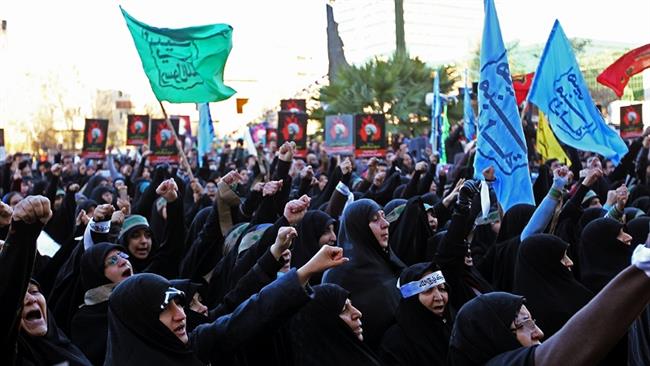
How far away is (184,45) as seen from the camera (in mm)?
9305

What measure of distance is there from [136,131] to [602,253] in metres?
11.9

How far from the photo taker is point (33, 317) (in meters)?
3.72

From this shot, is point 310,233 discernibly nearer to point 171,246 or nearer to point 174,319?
point 171,246

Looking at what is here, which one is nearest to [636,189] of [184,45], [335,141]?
[184,45]

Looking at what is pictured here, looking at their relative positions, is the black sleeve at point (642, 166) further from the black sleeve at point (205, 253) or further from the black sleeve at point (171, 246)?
the black sleeve at point (171, 246)

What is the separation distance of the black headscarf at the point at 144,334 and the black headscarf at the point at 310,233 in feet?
6.88

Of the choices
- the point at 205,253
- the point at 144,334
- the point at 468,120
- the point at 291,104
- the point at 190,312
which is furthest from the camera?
the point at 291,104

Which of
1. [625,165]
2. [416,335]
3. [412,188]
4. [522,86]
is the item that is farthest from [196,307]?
[522,86]

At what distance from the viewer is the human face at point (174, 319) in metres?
3.55

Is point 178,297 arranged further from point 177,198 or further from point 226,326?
point 177,198

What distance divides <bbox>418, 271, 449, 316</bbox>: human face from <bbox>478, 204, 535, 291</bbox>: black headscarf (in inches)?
58.0

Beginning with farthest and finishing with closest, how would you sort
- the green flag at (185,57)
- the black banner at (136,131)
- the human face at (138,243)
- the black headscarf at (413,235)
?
the black banner at (136,131) < the green flag at (185,57) < the black headscarf at (413,235) < the human face at (138,243)

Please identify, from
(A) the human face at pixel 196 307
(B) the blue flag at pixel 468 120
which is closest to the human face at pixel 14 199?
(A) the human face at pixel 196 307

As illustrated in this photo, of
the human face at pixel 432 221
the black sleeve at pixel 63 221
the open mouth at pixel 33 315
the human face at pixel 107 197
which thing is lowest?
Answer: the black sleeve at pixel 63 221
